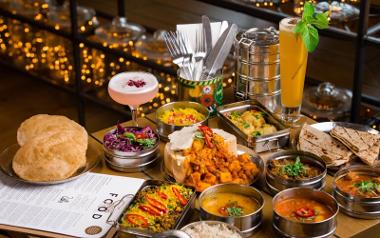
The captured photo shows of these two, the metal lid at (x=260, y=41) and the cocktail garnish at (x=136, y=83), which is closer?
the cocktail garnish at (x=136, y=83)

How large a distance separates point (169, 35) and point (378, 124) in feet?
3.88

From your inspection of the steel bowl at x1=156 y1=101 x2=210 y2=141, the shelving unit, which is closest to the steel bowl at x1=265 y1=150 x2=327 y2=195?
the steel bowl at x1=156 y1=101 x2=210 y2=141

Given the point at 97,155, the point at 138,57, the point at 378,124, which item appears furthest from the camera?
the point at 138,57

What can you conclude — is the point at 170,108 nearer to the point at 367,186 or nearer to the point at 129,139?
the point at 129,139

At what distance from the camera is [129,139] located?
2.39 metres

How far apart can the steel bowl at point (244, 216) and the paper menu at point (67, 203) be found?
0.80 ft

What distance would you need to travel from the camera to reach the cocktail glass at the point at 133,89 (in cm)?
250

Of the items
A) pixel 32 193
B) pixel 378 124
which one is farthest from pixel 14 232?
pixel 378 124

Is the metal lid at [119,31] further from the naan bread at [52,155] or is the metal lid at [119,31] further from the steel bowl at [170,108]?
the naan bread at [52,155]

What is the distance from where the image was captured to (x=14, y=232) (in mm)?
2152

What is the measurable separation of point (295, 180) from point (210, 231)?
0.36 m

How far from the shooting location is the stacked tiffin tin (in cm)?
268

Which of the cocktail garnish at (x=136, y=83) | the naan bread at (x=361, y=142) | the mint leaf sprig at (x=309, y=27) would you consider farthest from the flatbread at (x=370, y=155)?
the cocktail garnish at (x=136, y=83)

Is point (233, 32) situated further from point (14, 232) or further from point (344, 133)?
point (14, 232)
